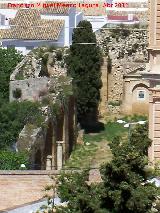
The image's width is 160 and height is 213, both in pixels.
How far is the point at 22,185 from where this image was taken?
24031 millimetres

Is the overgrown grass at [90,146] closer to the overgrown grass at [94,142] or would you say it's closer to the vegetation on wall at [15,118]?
the overgrown grass at [94,142]

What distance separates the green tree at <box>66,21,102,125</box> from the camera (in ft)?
126

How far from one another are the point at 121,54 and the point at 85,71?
169 inches

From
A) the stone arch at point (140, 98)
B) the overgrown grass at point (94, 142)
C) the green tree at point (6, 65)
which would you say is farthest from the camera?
the stone arch at point (140, 98)

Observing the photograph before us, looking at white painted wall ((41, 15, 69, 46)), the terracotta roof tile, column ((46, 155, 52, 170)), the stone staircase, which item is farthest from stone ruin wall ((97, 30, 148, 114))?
column ((46, 155, 52, 170))

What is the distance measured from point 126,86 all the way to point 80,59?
3.72 meters

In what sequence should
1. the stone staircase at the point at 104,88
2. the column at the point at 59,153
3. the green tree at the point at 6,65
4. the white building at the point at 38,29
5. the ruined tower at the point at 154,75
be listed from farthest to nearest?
1. the white building at the point at 38,29
2. the stone staircase at the point at 104,88
3. the green tree at the point at 6,65
4. the column at the point at 59,153
5. the ruined tower at the point at 154,75

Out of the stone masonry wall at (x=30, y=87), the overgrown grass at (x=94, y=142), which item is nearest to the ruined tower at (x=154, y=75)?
the overgrown grass at (x=94, y=142)

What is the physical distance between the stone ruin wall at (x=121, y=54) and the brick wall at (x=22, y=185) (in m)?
18.3

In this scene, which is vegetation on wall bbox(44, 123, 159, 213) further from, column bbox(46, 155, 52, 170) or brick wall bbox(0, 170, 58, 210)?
column bbox(46, 155, 52, 170)

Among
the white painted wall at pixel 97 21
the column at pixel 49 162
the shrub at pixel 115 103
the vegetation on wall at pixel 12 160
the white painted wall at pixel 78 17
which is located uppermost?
the white painted wall at pixel 78 17

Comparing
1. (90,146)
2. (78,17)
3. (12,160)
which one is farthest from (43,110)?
(78,17)

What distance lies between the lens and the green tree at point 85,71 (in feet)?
126

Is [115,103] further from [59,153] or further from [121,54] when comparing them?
[59,153]
